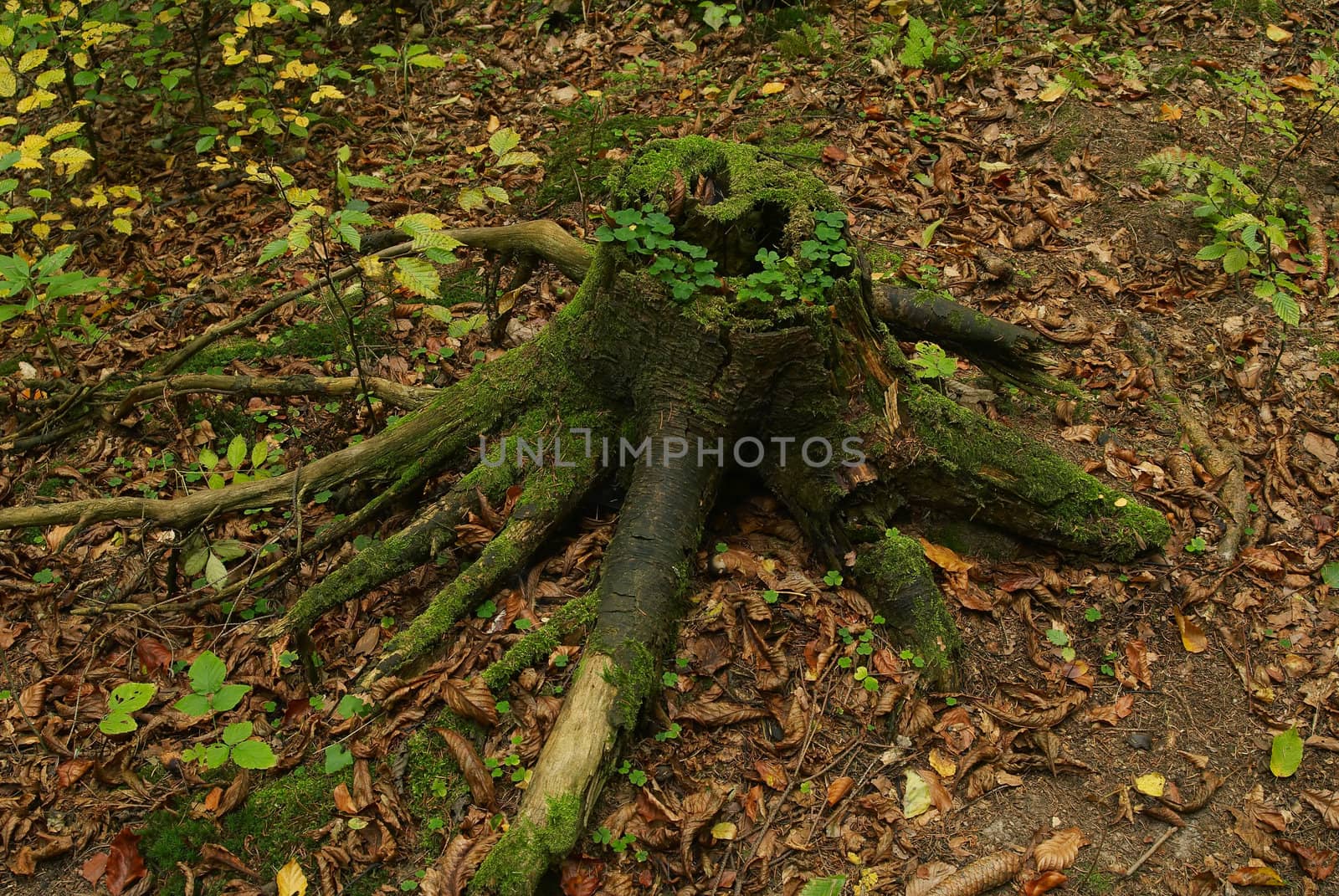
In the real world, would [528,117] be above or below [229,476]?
above

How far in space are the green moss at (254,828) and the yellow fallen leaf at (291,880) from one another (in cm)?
5

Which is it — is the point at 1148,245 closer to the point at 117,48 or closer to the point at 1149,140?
the point at 1149,140

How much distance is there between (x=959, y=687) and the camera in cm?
346

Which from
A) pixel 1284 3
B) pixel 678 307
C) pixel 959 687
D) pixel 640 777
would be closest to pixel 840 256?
pixel 678 307

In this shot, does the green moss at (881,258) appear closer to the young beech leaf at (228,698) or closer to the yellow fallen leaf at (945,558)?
the yellow fallen leaf at (945,558)

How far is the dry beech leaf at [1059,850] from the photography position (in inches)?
116

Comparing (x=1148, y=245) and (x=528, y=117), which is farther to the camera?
(x=528, y=117)

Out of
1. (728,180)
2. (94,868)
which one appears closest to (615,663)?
(94,868)

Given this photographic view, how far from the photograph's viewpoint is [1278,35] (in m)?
6.45

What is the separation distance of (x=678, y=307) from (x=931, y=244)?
106 inches

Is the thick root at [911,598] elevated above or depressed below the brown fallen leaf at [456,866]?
above

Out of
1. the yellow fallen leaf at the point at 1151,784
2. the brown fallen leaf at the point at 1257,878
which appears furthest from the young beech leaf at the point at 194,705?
the brown fallen leaf at the point at 1257,878

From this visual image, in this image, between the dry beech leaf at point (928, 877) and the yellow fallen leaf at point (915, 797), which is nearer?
the dry beech leaf at point (928, 877)

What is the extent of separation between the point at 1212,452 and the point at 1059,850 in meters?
2.30
